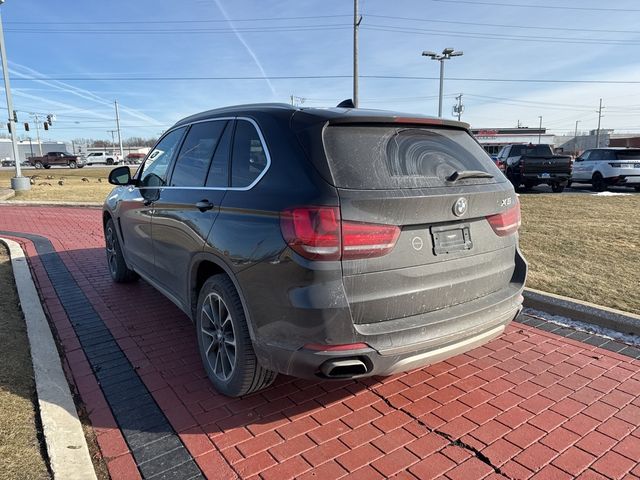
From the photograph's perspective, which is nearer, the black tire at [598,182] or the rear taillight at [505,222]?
the rear taillight at [505,222]

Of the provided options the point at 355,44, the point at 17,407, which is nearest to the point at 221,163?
the point at 17,407

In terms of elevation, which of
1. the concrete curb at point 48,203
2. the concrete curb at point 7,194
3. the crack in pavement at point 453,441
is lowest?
the crack in pavement at point 453,441

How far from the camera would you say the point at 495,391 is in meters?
3.13

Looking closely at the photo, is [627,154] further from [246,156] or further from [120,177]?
[246,156]

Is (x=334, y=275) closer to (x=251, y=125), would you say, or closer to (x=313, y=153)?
(x=313, y=153)

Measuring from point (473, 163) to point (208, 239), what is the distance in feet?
5.95

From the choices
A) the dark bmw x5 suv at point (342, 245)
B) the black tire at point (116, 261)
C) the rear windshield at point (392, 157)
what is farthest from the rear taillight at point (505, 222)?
the black tire at point (116, 261)

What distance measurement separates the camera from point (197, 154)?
11.7 feet

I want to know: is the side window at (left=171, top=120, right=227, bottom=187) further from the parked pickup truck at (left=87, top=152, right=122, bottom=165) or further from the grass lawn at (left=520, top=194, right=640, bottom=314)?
the parked pickup truck at (left=87, top=152, right=122, bottom=165)

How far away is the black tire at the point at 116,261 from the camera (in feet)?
17.8

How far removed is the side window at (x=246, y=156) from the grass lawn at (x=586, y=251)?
362cm

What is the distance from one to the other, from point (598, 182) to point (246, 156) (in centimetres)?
1804

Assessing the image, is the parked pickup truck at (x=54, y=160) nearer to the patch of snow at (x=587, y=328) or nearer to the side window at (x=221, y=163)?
the side window at (x=221, y=163)

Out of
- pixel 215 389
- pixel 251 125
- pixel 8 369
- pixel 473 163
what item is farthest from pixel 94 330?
pixel 473 163
